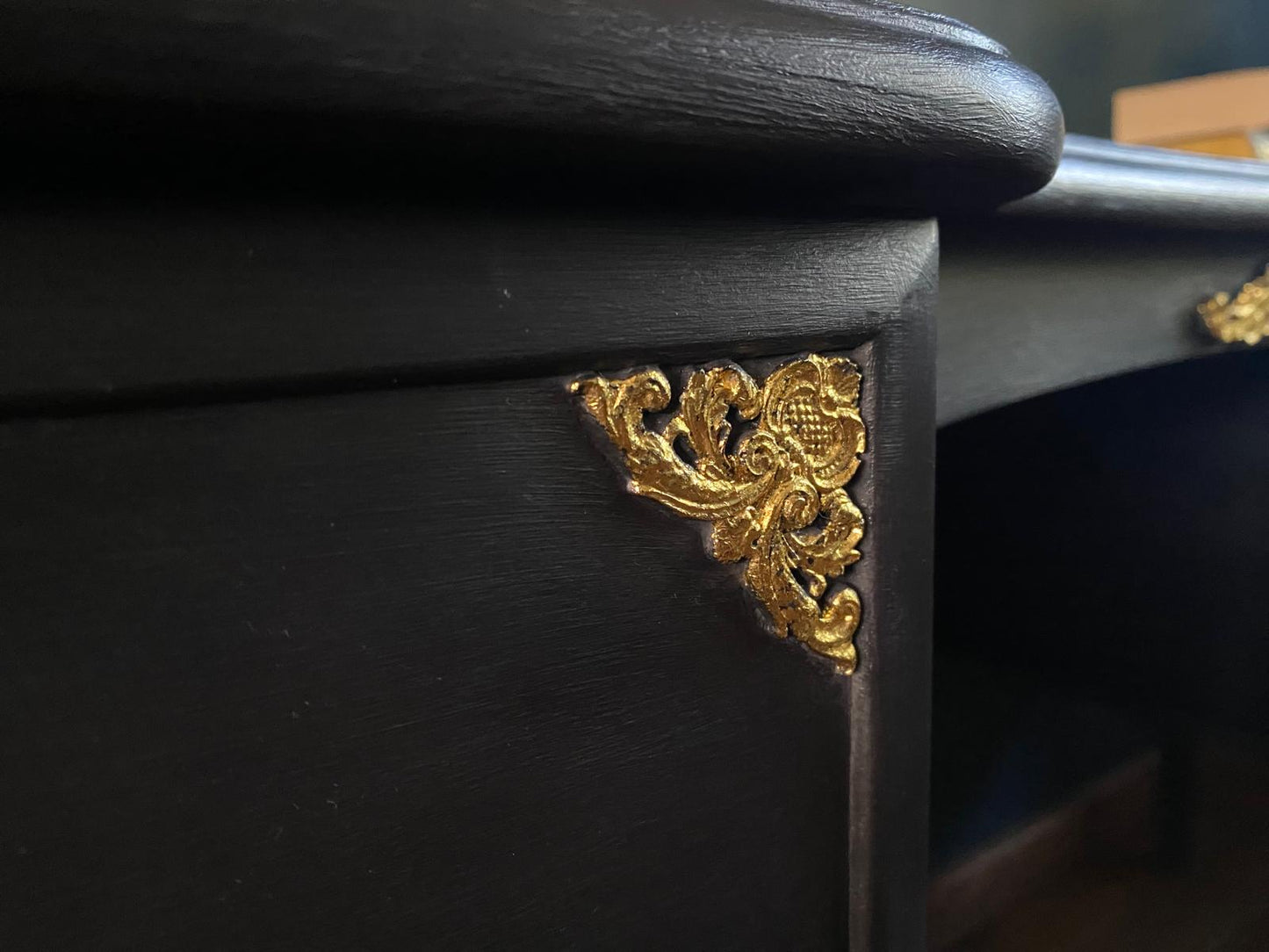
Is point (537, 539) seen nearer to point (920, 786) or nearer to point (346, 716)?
point (346, 716)

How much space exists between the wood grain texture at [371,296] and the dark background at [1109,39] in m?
1.00

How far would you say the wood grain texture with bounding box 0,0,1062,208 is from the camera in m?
0.17

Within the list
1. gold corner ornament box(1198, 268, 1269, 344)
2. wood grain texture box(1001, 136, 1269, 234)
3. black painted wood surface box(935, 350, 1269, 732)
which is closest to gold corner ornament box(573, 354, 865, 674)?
wood grain texture box(1001, 136, 1269, 234)

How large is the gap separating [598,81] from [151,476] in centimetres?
13

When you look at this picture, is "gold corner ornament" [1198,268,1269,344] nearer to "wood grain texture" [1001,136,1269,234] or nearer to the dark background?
"wood grain texture" [1001,136,1269,234]

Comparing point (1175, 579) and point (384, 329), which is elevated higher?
point (384, 329)

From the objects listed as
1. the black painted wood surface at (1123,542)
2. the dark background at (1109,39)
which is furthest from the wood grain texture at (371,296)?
the dark background at (1109,39)

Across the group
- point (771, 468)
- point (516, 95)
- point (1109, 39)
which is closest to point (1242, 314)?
point (771, 468)

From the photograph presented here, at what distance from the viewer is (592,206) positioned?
0.26 m

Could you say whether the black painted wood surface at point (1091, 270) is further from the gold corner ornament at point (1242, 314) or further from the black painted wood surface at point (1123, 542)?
the black painted wood surface at point (1123, 542)

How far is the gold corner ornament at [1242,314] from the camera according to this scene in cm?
50

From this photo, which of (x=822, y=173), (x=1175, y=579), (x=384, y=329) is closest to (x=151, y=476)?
(x=384, y=329)

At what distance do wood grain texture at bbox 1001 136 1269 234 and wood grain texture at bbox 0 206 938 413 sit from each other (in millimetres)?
120

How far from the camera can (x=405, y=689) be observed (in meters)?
0.24
